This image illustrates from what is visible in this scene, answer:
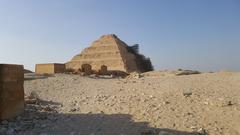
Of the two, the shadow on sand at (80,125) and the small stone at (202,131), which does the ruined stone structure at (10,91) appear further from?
the small stone at (202,131)

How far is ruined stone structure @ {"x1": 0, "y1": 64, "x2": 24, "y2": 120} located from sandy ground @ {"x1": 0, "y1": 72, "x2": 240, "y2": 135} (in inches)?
9.3

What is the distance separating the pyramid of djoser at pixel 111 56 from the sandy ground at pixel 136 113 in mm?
54623

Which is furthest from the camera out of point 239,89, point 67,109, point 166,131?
point 239,89

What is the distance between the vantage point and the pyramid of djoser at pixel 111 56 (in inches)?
2739

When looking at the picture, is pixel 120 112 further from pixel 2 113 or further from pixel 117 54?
pixel 117 54

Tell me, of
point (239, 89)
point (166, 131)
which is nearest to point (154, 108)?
point (166, 131)

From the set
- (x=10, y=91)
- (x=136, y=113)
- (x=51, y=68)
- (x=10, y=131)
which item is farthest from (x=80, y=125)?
(x=51, y=68)

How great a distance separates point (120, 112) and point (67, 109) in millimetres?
1569

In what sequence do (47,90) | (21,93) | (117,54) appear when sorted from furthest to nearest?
(117,54) → (47,90) → (21,93)

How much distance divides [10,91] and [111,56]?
224 ft

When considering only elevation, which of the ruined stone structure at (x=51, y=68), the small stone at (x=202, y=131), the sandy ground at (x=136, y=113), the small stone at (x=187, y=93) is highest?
the ruined stone structure at (x=51, y=68)

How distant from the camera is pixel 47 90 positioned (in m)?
13.3

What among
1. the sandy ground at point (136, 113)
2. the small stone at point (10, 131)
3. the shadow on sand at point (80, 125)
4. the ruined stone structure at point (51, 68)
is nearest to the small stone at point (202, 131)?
the sandy ground at point (136, 113)

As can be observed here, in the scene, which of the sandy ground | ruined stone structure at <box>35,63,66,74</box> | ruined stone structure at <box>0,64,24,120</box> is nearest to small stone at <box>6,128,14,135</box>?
the sandy ground
